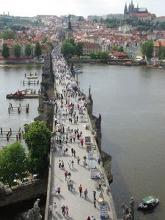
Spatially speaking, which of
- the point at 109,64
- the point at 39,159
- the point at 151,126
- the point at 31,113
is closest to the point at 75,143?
the point at 39,159

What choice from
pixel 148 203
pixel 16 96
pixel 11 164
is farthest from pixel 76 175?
pixel 16 96

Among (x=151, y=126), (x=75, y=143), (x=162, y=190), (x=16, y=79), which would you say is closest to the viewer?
(x=162, y=190)

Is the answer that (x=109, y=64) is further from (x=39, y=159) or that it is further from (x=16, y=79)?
(x=39, y=159)

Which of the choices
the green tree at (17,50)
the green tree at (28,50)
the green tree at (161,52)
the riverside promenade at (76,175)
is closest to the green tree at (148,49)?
the green tree at (161,52)

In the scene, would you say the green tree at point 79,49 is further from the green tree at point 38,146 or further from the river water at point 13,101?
the green tree at point 38,146

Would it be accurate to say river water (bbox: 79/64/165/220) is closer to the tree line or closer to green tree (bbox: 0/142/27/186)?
the tree line

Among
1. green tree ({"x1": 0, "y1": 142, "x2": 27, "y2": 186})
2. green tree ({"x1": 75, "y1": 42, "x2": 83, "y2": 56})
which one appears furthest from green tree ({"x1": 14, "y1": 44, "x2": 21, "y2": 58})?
green tree ({"x1": 0, "y1": 142, "x2": 27, "y2": 186})
